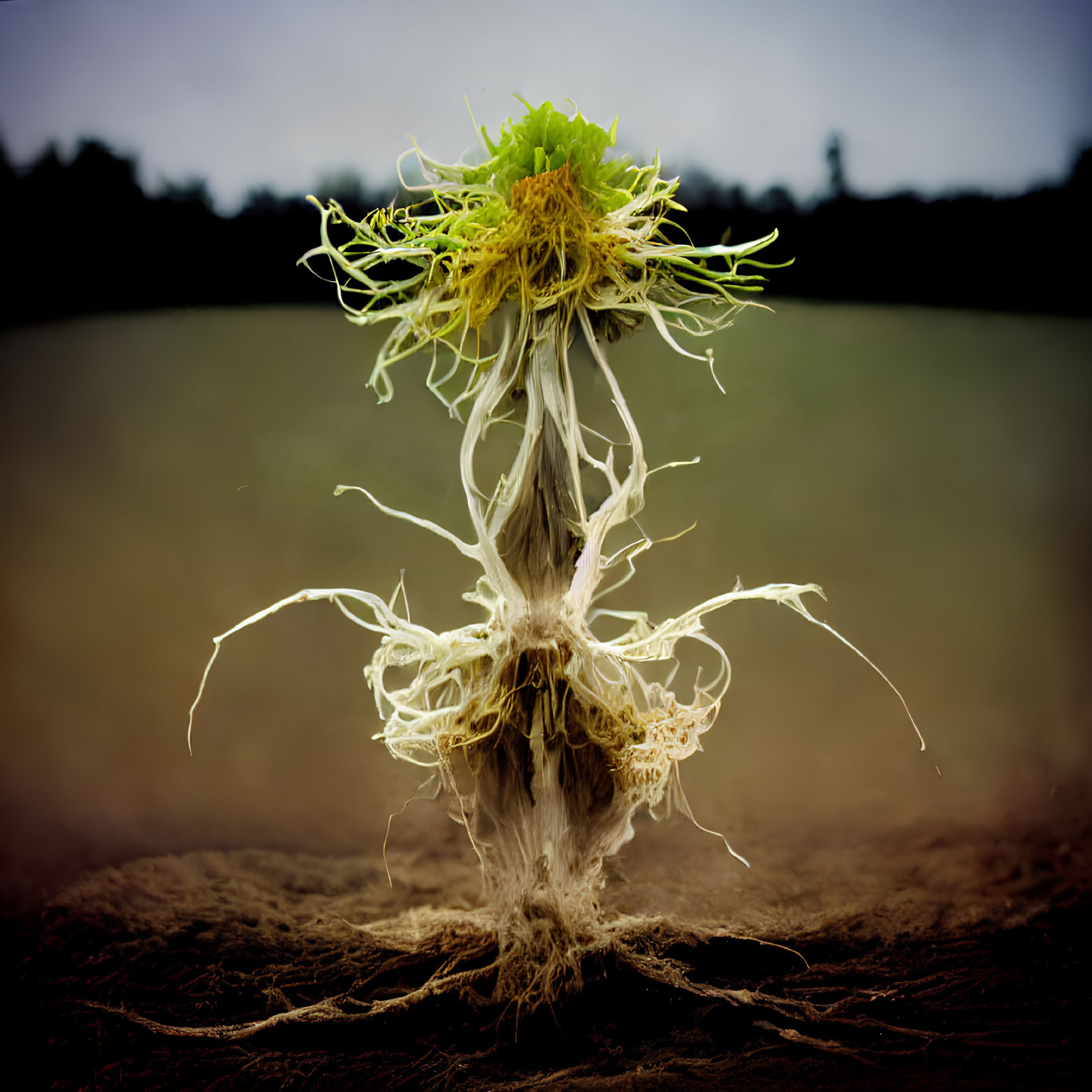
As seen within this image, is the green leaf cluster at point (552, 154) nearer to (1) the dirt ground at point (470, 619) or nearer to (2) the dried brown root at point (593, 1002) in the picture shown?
(1) the dirt ground at point (470, 619)

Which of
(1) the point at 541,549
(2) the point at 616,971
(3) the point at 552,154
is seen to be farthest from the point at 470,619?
(3) the point at 552,154

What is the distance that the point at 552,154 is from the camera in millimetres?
837

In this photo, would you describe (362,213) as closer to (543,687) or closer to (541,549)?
(541,549)

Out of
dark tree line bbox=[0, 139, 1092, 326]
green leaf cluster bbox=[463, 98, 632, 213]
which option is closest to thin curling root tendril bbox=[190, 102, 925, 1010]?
green leaf cluster bbox=[463, 98, 632, 213]

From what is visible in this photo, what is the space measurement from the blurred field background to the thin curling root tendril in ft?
0.45

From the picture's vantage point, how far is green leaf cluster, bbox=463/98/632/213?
83 centimetres

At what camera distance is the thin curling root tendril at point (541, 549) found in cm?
85

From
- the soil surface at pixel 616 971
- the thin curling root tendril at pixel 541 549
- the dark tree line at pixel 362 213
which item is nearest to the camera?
the soil surface at pixel 616 971

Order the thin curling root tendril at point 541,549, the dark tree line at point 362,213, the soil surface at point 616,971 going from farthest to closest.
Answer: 1. the dark tree line at point 362,213
2. the thin curling root tendril at point 541,549
3. the soil surface at point 616,971

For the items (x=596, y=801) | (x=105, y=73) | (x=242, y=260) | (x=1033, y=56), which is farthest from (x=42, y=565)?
(x=1033, y=56)

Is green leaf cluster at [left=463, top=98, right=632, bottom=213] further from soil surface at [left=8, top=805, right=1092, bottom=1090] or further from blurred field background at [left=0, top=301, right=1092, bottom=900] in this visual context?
soil surface at [left=8, top=805, right=1092, bottom=1090]

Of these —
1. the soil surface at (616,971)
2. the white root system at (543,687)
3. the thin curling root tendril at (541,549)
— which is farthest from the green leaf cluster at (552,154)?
the soil surface at (616,971)

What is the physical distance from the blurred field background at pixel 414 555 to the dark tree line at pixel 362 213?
35mm

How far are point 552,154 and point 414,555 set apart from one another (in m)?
0.54
